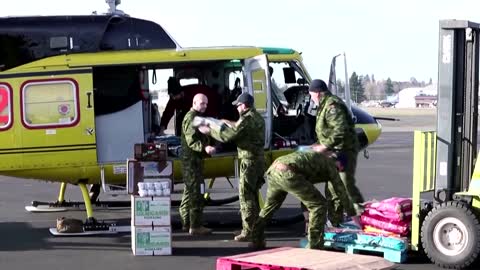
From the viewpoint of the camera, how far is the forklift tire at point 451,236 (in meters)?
8.18

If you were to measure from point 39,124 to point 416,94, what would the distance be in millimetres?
120816

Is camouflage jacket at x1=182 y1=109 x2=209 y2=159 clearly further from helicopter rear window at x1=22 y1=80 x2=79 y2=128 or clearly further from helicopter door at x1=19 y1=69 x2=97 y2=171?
helicopter rear window at x1=22 y1=80 x2=79 y2=128

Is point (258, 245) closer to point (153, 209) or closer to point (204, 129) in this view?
point (153, 209)

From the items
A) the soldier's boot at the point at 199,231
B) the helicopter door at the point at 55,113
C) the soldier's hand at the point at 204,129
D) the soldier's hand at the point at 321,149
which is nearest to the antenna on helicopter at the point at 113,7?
the helicopter door at the point at 55,113

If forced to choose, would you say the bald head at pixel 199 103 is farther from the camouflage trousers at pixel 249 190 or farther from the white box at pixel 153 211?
the white box at pixel 153 211

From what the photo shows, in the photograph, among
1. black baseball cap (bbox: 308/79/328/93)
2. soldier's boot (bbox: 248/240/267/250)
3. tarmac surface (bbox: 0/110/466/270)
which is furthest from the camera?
black baseball cap (bbox: 308/79/328/93)

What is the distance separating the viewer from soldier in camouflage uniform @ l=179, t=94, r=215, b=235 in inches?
414

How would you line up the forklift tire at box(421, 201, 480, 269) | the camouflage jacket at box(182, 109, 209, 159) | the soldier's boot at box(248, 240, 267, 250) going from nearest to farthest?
1. the forklift tire at box(421, 201, 480, 269)
2. the soldier's boot at box(248, 240, 267, 250)
3. the camouflage jacket at box(182, 109, 209, 159)

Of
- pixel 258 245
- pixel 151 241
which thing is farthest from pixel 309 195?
pixel 151 241

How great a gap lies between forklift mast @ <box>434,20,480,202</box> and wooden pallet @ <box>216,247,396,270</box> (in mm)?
1653

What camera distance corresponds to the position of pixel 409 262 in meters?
8.84

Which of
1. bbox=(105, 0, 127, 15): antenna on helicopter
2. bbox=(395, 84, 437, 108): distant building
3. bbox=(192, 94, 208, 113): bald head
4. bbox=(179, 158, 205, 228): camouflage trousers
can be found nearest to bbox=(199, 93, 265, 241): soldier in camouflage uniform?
bbox=(192, 94, 208, 113): bald head

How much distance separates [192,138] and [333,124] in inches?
77.8

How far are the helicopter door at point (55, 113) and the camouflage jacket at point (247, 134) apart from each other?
2029 millimetres
